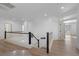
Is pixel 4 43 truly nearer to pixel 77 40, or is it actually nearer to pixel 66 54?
pixel 66 54

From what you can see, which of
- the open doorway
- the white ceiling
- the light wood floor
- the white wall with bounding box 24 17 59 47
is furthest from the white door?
the white wall with bounding box 24 17 59 47

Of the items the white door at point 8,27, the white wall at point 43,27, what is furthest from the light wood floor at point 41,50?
the white door at point 8,27

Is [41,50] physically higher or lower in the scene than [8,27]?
lower

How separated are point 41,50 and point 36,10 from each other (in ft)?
3.48

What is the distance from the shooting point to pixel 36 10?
2492mm

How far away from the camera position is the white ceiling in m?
2.39

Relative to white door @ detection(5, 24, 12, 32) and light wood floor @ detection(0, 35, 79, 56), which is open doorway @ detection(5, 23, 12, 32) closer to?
white door @ detection(5, 24, 12, 32)

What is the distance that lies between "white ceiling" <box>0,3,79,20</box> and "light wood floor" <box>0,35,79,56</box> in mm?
711

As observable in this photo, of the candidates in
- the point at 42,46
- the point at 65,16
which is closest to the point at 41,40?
the point at 42,46

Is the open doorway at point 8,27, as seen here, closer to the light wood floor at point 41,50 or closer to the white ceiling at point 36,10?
the white ceiling at point 36,10

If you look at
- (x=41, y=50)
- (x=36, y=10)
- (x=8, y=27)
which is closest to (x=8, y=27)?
(x=8, y=27)

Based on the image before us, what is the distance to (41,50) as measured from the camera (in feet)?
8.38

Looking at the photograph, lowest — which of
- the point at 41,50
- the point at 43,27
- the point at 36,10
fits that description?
the point at 41,50

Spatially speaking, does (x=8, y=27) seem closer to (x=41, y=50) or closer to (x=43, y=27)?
(x=43, y=27)
